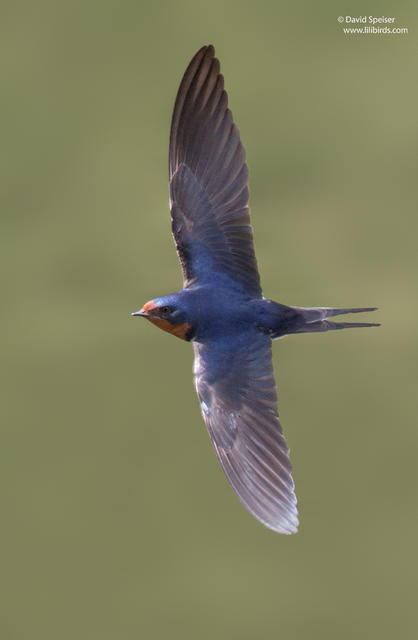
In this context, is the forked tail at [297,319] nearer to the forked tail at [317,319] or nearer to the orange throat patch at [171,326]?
the forked tail at [317,319]

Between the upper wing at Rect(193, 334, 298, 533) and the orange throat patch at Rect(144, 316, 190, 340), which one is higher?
the orange throat patch at Rect(144, 316, 190, 340)

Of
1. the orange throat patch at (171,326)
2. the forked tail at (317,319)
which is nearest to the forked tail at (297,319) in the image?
the forked tail at (317,319)

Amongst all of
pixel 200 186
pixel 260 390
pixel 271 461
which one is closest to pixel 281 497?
pixel 271 461

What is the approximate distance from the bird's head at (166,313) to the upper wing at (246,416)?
0.07 meters

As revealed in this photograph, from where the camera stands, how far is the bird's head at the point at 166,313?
1.88 meters

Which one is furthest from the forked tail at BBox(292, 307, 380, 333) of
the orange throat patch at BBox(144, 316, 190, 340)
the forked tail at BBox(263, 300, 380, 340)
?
the orange throat patch at BBox(144, 316, 190, 340)

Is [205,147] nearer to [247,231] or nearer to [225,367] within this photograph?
[247,231]

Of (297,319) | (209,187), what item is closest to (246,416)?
(297,319)

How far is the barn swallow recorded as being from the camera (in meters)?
1.87

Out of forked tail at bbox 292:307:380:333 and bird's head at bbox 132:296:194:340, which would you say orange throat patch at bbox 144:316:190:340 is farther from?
forked tail at bbox 292:307:380:333

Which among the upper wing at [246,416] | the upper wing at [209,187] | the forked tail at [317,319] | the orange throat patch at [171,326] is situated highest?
the upper wing at [209,187]

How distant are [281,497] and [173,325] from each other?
0.37m

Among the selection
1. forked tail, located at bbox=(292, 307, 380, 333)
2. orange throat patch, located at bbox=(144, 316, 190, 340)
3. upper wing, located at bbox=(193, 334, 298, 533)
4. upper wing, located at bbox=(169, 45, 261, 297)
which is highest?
upper wing, located at bbox=(169, 45, 261, 297)

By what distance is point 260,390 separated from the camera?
74.8 inches
